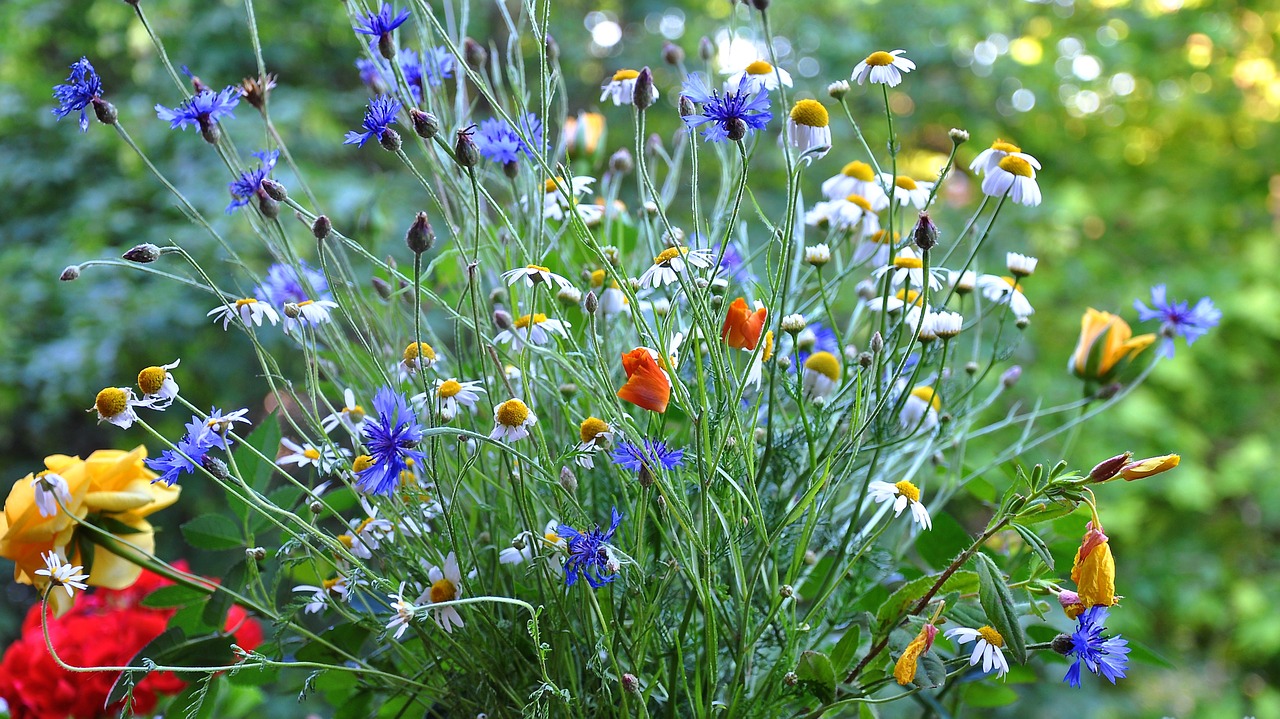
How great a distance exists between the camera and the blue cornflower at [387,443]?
1.00 ft

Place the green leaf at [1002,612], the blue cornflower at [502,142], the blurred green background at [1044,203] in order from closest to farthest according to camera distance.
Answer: the green leaf at [1002,612] < the blue cornflower at [502,142] < the blurred green background at [1044,203]

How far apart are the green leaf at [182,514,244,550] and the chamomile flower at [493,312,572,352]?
0.15m

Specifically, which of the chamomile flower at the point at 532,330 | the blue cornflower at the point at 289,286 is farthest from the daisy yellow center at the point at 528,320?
the blue cornflower at the point at 289,286

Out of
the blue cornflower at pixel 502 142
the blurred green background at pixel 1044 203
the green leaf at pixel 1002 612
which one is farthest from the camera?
the blurred green background at pixel 1044 203

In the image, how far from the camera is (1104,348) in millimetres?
471

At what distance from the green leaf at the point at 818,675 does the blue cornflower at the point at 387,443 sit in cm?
14

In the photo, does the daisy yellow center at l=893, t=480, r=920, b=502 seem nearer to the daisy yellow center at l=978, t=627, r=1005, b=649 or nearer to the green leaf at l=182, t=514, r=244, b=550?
the daisy yellow center at l=978, t=627, r=1005, b=649

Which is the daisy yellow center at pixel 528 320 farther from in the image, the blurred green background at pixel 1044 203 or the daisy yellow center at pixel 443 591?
the blurred green background at pixel 1044 203

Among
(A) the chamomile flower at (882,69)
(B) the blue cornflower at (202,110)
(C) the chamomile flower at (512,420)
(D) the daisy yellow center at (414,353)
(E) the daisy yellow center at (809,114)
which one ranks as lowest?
(C) the chamomile flower at (512,420)

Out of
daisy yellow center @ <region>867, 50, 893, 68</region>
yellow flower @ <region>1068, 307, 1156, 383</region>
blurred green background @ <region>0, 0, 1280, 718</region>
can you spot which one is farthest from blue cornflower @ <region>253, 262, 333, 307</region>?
blurred green background @ <region>0, 0, 1280, 718</region>

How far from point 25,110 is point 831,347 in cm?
185

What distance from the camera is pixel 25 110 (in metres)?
1.77

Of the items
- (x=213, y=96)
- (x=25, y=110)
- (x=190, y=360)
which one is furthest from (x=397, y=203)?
(x=213, y=96)

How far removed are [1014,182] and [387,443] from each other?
0.78 ft
